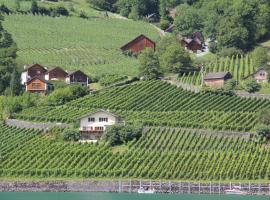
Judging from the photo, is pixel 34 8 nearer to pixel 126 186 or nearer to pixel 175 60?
pixel 175 60

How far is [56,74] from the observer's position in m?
133

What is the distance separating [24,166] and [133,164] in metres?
8.44

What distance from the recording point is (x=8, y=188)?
103 metres

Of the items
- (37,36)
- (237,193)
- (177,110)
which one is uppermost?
(37,36)

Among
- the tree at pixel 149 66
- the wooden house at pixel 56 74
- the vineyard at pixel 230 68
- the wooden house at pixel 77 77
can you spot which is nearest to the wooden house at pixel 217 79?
the vineyard at pixel 230 68

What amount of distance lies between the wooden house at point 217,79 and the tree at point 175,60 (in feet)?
12.1

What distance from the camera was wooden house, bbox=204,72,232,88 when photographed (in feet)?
408

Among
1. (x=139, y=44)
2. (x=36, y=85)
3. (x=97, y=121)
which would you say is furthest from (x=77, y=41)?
(x=97, y=121)

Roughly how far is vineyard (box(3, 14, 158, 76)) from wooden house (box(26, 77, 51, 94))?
644 centimetres


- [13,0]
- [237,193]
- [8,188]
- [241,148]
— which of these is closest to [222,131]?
[241,148]

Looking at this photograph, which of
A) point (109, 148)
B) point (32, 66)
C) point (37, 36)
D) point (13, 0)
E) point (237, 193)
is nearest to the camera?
point (237, 193)

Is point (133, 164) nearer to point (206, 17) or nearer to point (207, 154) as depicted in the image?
point (207, 154)

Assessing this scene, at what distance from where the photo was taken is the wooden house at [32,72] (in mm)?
132000

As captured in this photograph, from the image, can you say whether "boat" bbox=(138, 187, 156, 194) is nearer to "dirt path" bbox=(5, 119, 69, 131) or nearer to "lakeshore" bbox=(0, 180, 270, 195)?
"lakeshore" bbox=(0, 180, 270, 195)
